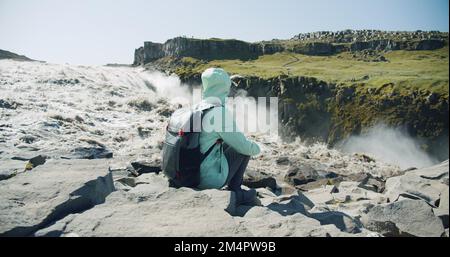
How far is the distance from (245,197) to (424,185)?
2644 mm

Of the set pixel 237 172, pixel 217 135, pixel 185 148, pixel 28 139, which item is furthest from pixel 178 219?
pixel 28 139

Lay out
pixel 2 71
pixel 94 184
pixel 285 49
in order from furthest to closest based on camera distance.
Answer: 1. pixel 285 49
2. pixel 2 71
3. pixel 94 184

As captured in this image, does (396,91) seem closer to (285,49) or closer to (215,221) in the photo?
(215,221)

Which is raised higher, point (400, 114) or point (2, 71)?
point (2, 71)

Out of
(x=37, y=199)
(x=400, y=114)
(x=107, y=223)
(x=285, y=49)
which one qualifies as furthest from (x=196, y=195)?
(x=285, y=49)

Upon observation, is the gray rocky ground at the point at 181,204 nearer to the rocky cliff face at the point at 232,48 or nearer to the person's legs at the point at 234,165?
the person's legs at the point at 234,165

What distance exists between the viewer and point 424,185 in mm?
6496

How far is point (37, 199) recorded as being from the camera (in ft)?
17.3

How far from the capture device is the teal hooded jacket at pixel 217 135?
5660mm

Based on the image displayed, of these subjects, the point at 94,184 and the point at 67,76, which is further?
the point at 67,76

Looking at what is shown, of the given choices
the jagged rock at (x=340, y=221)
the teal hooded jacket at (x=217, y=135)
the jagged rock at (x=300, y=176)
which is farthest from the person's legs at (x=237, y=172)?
the jagged rock at (x=300, y=176)

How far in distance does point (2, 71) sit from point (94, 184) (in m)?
30.6

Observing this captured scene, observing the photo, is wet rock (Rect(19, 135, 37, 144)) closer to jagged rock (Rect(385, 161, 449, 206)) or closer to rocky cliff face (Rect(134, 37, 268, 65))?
jagged rock (Rect(385, 161, 449, 206))
